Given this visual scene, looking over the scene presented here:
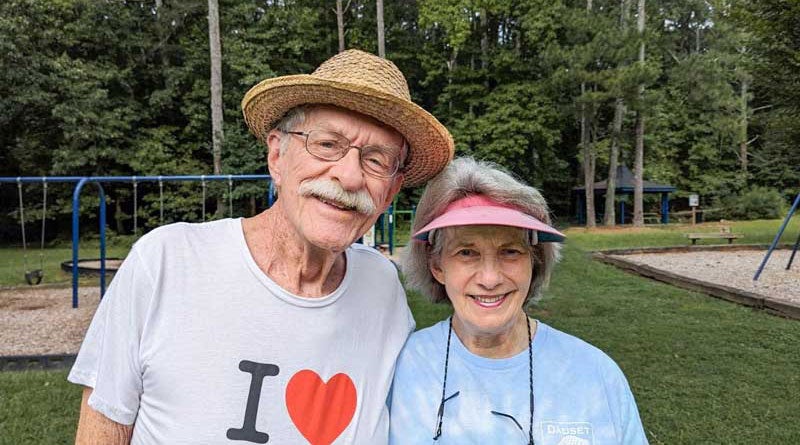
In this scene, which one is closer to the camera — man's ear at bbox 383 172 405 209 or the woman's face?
the woman's face

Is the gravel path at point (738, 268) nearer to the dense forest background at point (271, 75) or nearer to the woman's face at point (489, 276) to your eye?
the dense forest background at point (271, 75)

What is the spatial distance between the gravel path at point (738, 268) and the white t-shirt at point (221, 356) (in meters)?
8.23

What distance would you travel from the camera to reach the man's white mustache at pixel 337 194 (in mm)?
1551

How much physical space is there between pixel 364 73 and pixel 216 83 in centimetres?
2016

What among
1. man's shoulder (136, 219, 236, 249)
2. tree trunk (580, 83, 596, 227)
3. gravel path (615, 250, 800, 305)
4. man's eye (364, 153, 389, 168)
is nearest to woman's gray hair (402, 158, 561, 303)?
man's eye (364, 153, 389, 168)

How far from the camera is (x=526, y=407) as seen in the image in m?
1.57

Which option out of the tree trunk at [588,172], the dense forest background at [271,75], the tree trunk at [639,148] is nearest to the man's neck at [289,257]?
the dense forest background at [271,75]

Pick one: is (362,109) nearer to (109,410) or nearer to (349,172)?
(349,172)

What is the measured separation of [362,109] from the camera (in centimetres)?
157

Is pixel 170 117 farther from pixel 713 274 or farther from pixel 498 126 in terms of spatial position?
pixel 713 274

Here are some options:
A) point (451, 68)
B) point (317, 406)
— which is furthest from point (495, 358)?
point (451, 68)

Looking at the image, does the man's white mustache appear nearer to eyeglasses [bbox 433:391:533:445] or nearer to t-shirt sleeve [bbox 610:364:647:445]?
eyeglasses [bbox 433:391:533:445]

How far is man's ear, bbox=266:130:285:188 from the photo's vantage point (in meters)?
1.70

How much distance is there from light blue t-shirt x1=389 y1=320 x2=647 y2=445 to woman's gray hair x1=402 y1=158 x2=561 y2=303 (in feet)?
0.96
